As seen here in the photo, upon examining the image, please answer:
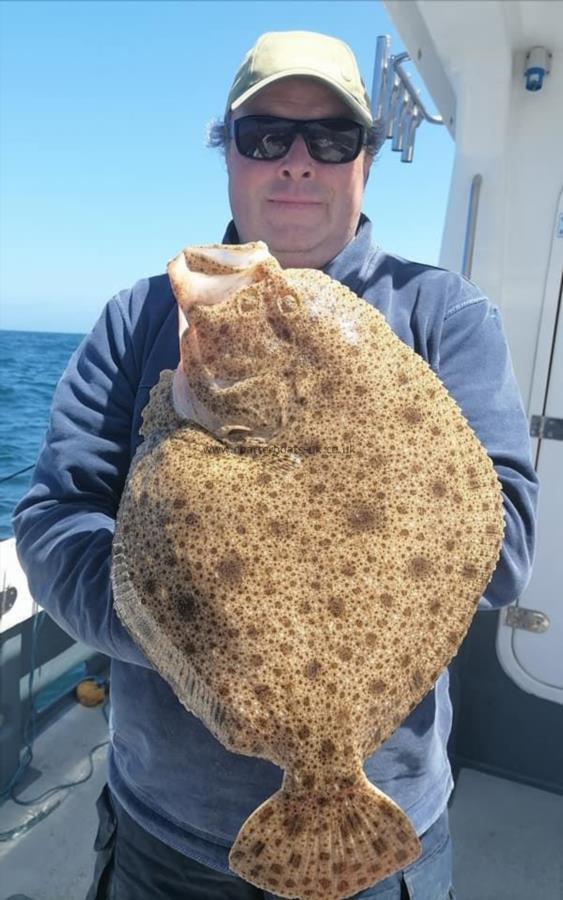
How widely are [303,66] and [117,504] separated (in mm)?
1368

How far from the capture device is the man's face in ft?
6.93

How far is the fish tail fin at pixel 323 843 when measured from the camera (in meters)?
1.38

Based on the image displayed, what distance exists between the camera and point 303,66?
2.08 m

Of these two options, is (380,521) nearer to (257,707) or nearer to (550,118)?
(257,707)

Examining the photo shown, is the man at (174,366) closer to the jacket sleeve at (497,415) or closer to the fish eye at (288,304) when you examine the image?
the jacket sleeve at (497,415)

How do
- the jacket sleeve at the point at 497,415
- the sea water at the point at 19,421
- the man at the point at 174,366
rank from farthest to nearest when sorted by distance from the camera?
the sea water at the point at 19,421
the man at the point at 174,366
the jacket sleeve at the point at 497,415

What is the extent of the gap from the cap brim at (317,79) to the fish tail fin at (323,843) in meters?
1.80

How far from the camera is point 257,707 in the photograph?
53.1 inches

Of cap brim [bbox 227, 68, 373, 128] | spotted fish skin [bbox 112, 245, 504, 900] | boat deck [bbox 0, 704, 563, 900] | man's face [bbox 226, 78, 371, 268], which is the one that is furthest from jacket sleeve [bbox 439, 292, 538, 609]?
boat deck [bbox 0, 704, 563, 900]

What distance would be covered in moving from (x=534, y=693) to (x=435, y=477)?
11.7 ft

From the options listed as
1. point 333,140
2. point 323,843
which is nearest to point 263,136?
point 333,140

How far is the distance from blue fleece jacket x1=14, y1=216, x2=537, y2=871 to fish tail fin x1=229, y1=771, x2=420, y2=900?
1.53ft

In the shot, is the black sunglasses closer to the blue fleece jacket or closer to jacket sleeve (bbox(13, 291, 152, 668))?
the blue fleece jacket

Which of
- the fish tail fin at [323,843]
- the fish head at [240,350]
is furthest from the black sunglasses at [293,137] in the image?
the fish tail fin at [323,843]
